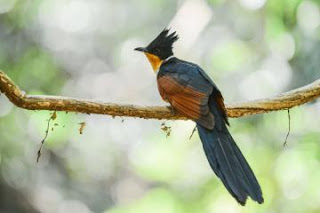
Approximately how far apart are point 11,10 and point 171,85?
3.72m

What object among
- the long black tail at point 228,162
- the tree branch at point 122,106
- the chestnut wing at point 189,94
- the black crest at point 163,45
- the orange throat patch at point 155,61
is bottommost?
the long black tail at point 228,162

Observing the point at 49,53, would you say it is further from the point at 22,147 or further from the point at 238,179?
the point at 238,179

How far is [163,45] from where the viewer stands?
15.1 feet

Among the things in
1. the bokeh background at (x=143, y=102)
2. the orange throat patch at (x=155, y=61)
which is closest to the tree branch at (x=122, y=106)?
the orange throat patch at (x=155, y=61)

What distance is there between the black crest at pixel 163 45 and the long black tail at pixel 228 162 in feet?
3.57

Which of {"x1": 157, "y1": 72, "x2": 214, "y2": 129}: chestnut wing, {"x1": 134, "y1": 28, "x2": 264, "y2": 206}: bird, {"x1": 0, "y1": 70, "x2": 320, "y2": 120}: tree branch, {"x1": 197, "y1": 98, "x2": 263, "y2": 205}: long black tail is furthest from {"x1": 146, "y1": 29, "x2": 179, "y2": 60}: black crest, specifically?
{"x1": 0, "y1": 70, "x2": 320, "y2": 120}: tree branch

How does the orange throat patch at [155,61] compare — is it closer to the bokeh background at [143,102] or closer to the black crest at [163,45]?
the black crest at [163,45]

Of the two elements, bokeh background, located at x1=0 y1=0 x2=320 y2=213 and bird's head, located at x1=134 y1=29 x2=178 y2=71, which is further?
bokeh background, located at x1=0 y1=0 x2=320 y2=213

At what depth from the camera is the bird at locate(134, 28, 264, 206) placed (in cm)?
298

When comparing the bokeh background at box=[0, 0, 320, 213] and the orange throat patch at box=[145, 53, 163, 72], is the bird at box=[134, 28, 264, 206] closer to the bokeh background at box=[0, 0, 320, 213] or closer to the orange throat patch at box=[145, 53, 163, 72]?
the orange throat patch at box=[145, 53, 163, 72]

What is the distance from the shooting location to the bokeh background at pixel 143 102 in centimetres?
569

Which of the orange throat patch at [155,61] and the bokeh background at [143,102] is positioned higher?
the bokeh background at [143,102]

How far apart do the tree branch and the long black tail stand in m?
0.14

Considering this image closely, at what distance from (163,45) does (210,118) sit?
52.2 inches
